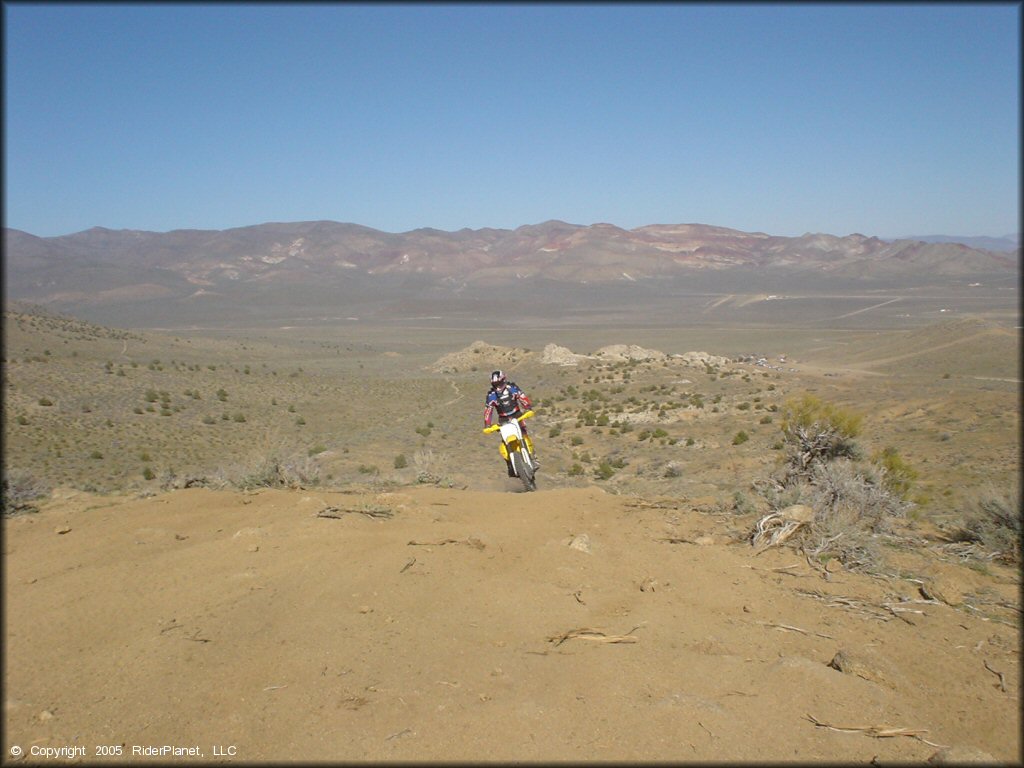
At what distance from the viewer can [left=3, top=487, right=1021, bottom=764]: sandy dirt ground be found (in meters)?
3.63

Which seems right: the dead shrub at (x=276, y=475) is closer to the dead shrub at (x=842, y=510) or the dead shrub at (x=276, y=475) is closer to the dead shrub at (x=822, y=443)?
the dead shrub at (x=842, y=510)

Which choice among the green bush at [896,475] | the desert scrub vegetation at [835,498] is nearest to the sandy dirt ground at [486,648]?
the desert scrub vegetation at [835,498]

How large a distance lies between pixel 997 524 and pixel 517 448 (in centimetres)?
657

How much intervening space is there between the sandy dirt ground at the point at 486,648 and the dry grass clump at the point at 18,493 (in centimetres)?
222

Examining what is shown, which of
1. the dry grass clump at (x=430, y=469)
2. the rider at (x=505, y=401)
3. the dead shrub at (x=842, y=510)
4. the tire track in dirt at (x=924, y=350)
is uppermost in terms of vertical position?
the rider at (x=505, y=401)

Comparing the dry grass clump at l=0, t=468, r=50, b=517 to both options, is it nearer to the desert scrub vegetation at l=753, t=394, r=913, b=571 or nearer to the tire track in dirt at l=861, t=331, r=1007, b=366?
the desert scrub vegetation at l=753, t=394, r=913, b=571

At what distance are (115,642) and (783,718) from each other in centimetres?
455

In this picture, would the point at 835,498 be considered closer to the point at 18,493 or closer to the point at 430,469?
the point at 430,469

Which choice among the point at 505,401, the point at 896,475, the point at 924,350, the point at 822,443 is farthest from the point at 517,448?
the point at 924,350

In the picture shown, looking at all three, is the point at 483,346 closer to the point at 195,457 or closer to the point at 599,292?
the point at 195,457

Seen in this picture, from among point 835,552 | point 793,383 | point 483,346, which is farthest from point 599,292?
point 835,552

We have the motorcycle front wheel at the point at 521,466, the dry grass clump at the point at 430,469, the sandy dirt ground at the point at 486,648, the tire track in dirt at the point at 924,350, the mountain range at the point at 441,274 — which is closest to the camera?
the sandy dirt ground at the point at 486,648

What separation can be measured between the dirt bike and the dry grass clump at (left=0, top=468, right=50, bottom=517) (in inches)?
266

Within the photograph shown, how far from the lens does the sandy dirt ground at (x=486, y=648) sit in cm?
363
